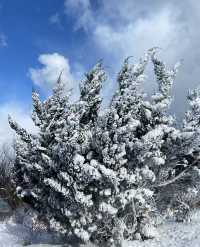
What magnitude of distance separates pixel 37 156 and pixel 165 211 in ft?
10.4

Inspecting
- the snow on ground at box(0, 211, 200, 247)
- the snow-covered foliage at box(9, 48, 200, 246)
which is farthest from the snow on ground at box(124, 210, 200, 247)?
the snow-covered foliage at box(9, 48, 200, 246)

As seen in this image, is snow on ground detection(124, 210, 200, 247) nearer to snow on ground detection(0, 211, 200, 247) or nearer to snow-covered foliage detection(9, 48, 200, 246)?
snow on ground detection(0, 211, 200, 247)

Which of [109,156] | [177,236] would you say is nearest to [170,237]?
[177,236]

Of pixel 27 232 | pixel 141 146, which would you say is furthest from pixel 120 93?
pixel 27 232

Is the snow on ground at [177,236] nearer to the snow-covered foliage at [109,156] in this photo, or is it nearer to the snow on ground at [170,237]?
the snow on ground at [170,237]

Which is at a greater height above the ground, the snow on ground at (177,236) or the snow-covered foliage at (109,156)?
the snow-covered foliage at (109,156)

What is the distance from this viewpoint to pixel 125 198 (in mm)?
9305

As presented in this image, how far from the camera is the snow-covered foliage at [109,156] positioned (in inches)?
364

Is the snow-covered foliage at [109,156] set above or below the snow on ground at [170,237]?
above

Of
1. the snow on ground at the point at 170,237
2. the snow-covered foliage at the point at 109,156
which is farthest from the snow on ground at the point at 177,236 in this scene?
the snow-covered foliage at the point at 109,156

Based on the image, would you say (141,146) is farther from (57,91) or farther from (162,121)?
(57,91)

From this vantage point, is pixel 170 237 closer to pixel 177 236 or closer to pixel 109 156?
pixel 177 236

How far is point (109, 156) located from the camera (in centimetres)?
927

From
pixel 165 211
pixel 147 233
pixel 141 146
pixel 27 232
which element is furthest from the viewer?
pixel 27 232
